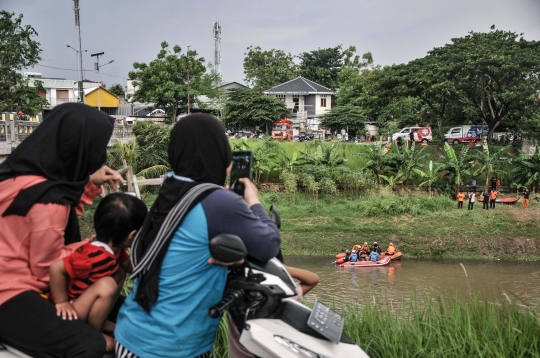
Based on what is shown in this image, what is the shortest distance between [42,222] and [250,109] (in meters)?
28.3

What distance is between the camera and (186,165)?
164cm

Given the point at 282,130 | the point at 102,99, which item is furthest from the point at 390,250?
the point at 102,99

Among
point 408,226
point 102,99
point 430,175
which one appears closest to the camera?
point 408,226

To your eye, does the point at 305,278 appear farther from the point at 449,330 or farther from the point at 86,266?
the point at 449,330

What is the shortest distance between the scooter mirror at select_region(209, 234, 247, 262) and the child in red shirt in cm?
51

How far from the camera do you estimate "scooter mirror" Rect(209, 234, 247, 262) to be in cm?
148

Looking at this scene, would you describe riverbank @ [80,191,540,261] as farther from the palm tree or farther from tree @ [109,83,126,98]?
tree @ [109,83,126,98]

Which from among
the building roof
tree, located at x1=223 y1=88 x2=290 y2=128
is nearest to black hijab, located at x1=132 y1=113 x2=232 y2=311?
tree, located at x1=223 y1=88 x2=290 y2=128

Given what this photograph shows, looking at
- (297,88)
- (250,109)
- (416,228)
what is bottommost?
(416,228)

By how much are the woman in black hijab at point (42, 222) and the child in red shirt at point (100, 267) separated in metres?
0.05

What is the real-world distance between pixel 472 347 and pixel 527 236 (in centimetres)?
1622

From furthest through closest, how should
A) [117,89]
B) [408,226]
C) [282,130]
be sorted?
[117,89]
[282,130]
[408,226]

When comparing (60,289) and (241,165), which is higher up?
(241,165)

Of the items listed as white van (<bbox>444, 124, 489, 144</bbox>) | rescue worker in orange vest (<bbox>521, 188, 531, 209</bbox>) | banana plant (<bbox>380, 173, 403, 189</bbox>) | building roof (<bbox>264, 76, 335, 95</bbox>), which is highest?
building roof (<bbox>264, 76, 335, 95</bbox>)
